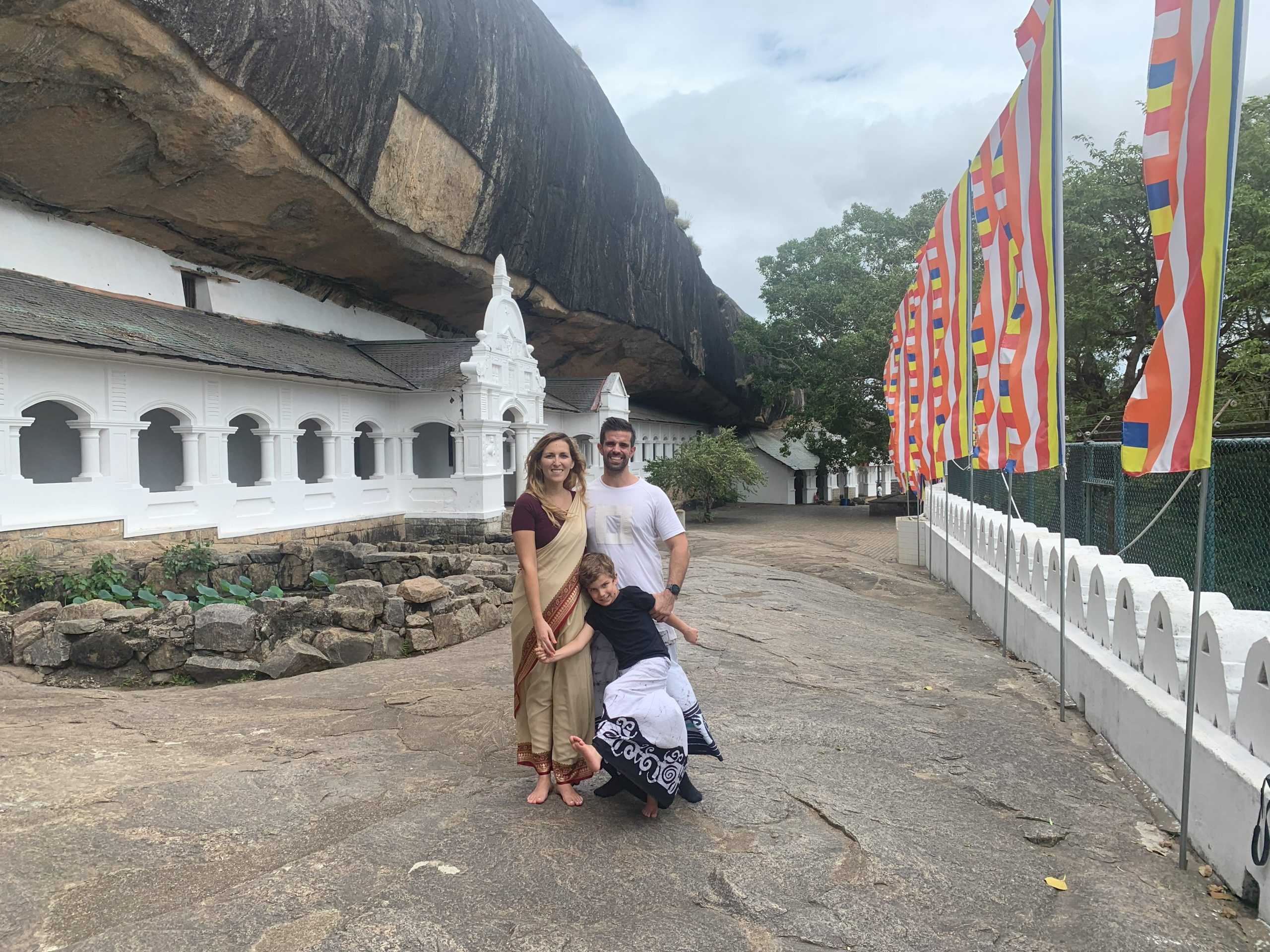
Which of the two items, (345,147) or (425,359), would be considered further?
(425,359)

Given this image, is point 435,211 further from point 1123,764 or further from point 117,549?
point 1123,764

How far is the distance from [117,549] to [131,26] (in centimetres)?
727

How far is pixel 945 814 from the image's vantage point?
374 centimetres

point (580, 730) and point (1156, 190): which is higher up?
point (1156, 190)

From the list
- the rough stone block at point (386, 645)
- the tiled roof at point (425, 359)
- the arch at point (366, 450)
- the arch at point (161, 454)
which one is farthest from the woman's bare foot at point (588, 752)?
the arch at point (366, 450)

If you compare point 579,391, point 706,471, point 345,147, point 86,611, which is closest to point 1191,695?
point 86,611

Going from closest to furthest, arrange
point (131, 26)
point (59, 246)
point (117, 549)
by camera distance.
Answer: point (131, 26)
point (117, 549)
point (59, 246)

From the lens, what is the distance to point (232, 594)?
1198 cm

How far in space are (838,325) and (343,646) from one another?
1035 inches

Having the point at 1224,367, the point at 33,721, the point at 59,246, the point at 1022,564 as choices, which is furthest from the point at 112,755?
the point at 1224,367

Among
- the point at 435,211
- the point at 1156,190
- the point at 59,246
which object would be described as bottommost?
the point at 1156,190

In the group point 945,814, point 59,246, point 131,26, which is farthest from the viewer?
point 59,246

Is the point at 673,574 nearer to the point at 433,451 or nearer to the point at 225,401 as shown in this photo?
the point at 225,401

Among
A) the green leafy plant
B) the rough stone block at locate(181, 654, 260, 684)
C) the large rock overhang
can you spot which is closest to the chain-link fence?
the rough stone block at locate(181, 654, 260, 684)
